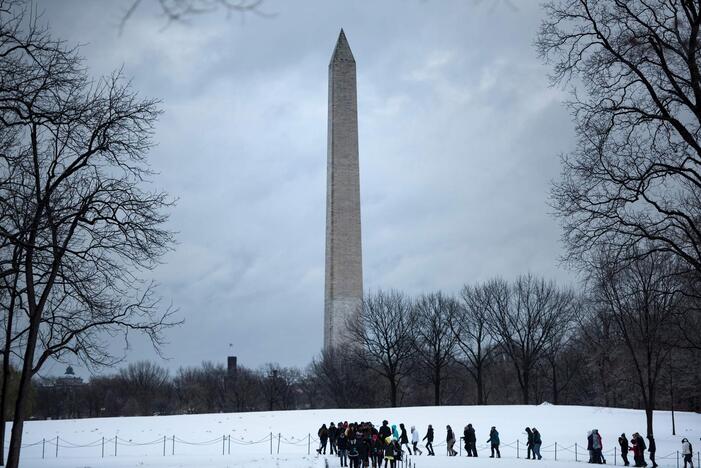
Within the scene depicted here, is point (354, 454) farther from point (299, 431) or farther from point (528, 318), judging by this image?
point (528, 318)

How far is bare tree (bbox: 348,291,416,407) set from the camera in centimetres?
5369

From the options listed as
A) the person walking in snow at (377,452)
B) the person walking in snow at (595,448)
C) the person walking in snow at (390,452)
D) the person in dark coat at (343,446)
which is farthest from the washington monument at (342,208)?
the person walking in snow at (390,452)

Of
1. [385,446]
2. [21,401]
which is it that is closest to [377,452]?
[385,446]

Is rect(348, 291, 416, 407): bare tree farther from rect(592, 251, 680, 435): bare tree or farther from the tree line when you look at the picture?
rect(592, 251, 680, 435): bare tree

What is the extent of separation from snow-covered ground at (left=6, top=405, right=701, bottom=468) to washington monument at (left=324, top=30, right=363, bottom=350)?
517 inches

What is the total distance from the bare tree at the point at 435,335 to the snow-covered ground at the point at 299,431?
12.2 metres

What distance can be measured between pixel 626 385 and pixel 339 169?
24.1 meters

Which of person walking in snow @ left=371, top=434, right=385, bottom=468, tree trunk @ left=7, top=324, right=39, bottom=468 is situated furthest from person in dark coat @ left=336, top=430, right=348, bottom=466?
tree trunk @ left=7, top=324, right=39, bottom=468

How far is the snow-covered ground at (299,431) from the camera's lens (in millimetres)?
32031

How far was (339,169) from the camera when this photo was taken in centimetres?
5403

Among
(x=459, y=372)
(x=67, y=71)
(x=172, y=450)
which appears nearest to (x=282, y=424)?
(x=172, y=450)

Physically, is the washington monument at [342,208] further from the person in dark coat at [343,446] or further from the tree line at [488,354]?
the person in dark coat at [343,446]

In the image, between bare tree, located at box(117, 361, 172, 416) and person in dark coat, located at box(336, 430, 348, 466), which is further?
bare tree, located at box(117, 361, 172, 416)

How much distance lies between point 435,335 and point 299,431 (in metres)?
19.8
